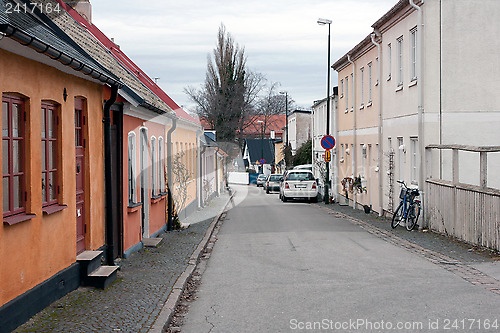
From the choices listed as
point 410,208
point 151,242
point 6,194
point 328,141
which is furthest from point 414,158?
point 6,194

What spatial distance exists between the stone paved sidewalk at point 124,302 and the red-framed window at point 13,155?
1.31 metres

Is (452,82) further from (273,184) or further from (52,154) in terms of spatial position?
(273,184)

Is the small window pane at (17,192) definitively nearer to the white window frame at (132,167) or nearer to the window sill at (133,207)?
the window sill at (133,207)

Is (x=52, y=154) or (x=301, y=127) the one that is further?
(x=301, y=127)

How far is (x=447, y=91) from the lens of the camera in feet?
56.6

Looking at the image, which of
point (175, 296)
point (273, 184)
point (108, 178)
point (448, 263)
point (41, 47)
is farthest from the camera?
point (273, 184)

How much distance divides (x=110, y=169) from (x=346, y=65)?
2244cm

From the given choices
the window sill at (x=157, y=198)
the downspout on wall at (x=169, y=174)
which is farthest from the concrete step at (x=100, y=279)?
the downspout on wall at (x=169, y=174)

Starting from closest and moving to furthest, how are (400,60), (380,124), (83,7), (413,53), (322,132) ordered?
(83,7), (413,53), (400,60), (380,124), (322,132)

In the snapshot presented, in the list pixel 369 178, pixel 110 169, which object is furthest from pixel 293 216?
pixel 110 169

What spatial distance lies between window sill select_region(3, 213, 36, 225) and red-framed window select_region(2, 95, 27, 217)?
5 cm

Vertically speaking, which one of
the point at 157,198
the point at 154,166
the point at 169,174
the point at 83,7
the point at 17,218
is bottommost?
the point at 157,198

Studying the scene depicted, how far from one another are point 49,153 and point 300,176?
1041 inches

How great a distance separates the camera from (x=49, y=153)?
832 cm
